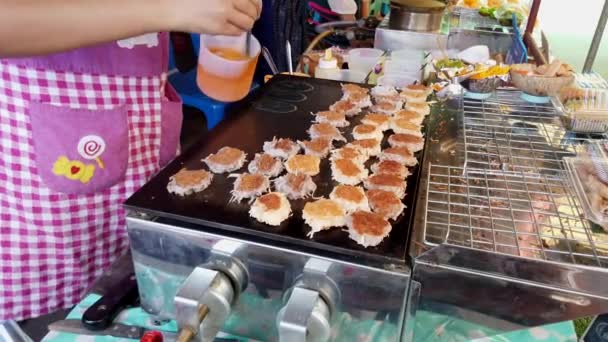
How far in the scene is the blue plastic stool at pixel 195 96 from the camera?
10.6 feet

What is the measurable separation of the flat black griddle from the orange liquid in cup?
0.07 meters

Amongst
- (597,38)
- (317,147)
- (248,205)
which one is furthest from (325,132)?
(597,38)

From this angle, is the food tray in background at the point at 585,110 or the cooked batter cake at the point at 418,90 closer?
the food tray in background at the point at 585,110

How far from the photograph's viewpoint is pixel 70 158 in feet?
3.80

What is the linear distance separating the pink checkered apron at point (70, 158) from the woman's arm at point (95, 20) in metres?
0.31

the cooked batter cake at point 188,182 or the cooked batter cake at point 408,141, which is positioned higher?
the cooked batter cake at point 408,141

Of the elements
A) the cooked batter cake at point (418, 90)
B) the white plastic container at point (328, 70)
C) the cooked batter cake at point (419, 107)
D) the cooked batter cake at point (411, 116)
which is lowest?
A: the white plastic container at point (328, 70)

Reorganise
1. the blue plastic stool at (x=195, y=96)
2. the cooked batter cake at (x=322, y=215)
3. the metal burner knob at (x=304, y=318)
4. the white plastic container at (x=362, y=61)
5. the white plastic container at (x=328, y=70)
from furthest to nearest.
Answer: the blue plastic stool at (x=195, y=96)
the white plastic container at (x=362, y=61)
the white plastic container at (x=328, y=70)
the cooked batter cake at (x=322, y=215)
the metal burner knob at (x=304, y=318)

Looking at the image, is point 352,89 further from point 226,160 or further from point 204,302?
point 204,302

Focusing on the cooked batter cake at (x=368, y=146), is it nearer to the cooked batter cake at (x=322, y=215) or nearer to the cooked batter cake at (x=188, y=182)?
the cooked batter cake at (x=322, y=215)

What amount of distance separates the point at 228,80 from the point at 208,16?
677 millimetres

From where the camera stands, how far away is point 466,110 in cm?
142

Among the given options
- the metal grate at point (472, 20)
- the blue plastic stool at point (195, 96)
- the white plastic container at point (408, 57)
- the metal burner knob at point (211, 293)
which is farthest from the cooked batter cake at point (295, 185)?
the metal grate at point (472, 20)

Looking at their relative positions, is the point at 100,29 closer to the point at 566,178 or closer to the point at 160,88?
the point at 160,88
